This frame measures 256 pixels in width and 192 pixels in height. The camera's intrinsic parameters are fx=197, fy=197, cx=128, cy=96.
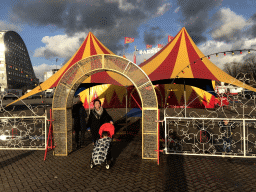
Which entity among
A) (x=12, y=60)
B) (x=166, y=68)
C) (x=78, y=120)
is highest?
(x=12, y=60)

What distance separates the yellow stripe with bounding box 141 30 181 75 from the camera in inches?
378

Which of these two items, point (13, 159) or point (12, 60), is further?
point (12, 60)

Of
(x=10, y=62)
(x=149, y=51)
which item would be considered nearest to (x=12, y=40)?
(x=10, y=62)

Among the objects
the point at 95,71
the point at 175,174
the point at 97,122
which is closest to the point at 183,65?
the point at 95,71

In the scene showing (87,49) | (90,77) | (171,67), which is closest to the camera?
(171,67)

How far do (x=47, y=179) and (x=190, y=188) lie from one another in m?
2.90

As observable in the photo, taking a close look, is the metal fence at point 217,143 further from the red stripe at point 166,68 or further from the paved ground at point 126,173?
the red stripe at point 166,68

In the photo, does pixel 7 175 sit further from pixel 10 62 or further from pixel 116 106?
pixel 10 62

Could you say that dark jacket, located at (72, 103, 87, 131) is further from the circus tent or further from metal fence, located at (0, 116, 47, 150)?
the circus tent

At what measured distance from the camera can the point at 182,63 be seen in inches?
362

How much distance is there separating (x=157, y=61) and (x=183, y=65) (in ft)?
5.00

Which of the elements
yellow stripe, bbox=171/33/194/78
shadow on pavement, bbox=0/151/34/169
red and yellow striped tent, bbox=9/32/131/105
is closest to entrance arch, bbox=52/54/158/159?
shadow on pavement, bbox=0/151/34/169

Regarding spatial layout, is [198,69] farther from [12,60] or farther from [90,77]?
[12,60]

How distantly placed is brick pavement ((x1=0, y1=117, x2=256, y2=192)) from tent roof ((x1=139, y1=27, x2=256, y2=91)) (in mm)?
3906
